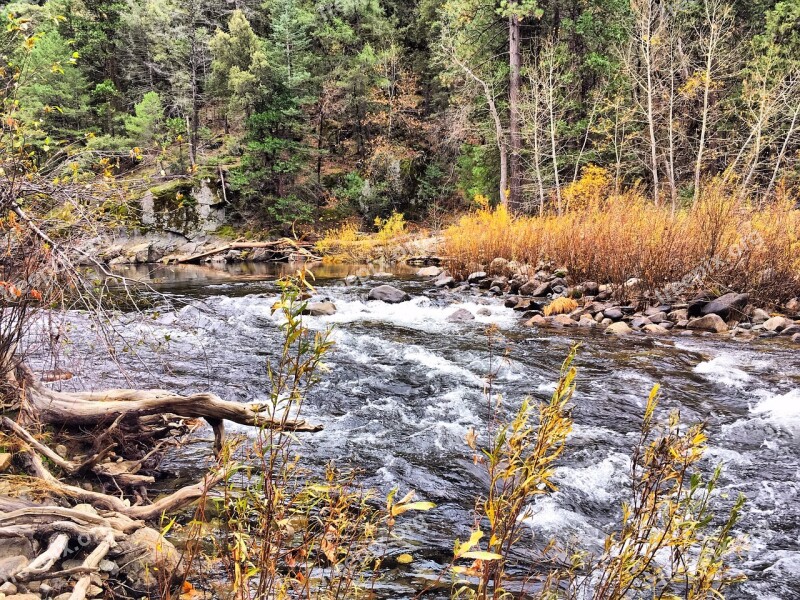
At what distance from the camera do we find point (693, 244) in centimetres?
898

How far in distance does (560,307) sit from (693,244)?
2438 mm

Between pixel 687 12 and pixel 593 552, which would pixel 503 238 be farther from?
pixel 687 12

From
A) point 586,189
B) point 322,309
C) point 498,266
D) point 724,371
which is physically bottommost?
point 322,309

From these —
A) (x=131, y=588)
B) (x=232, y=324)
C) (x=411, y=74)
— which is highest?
(x=411, y=74)

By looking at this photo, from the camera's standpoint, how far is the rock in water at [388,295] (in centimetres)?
1138

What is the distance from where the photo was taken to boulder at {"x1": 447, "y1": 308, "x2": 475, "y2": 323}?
31.5ft

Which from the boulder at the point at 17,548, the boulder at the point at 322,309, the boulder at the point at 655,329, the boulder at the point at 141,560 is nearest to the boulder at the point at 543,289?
the boulder at the point at 655,329

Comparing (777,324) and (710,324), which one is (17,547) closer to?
(710,324)

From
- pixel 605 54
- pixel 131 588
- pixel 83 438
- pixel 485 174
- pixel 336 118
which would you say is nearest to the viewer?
pixel 131 588

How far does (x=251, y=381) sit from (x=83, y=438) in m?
2.43

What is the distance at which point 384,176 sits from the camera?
27938 millimetres

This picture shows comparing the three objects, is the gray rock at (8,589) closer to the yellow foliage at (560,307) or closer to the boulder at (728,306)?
the yellow foliage at (560,307)

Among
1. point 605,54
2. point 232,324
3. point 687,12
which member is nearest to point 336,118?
point 605,54

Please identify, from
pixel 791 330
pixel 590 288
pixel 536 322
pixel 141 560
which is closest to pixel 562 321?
pixel 536 322
